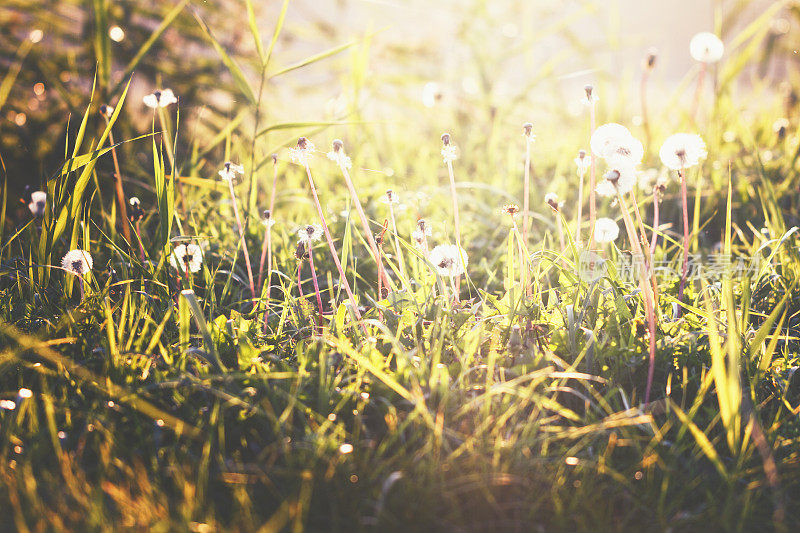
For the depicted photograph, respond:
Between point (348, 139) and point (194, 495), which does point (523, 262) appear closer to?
point (194, 495)

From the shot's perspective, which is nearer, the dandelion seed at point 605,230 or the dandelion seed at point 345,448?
the dandelion seed at point 345,448

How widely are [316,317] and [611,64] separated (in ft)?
8.59

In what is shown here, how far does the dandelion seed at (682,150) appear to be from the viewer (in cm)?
118

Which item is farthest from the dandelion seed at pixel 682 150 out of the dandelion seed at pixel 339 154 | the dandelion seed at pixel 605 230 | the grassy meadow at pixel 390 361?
the dandelion seed at pixel 339 154

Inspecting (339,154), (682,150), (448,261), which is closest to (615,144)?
(682,150)

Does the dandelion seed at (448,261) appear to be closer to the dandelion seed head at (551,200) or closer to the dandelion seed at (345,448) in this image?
the dandelion seed head at (551,200)

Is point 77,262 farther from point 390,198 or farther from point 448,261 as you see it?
point 448,261

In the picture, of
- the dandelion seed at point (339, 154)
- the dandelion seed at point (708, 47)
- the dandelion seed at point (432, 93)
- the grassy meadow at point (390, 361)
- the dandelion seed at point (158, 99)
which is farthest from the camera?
the dandelion seed at point (432, 93)

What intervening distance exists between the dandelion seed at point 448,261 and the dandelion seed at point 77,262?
800 mm

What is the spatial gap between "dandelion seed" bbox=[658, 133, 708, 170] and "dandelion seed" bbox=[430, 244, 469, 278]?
49 cm

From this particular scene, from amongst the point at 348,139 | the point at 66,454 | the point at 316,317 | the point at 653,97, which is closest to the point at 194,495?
the point at 66,454

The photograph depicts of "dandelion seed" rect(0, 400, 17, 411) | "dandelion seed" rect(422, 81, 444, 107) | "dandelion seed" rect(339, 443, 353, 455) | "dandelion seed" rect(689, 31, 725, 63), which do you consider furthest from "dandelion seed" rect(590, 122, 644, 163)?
"dandelion seed" rect(422, 81, 444, 107)

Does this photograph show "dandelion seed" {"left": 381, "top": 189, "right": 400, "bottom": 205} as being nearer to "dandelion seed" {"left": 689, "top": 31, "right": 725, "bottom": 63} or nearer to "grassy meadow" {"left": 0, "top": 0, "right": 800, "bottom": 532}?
"grassy meadow" {"left": 0, "top": 0, "right": 800, "bottom": 532}

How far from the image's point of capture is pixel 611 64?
316cm
